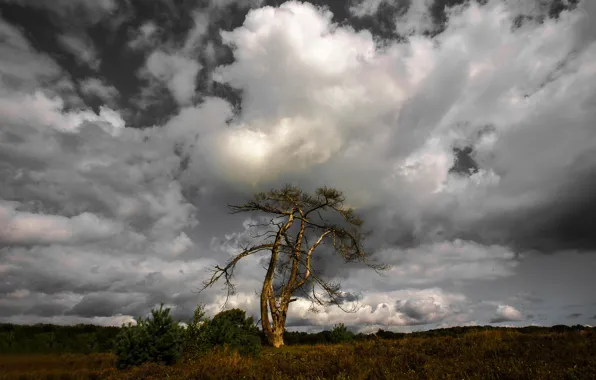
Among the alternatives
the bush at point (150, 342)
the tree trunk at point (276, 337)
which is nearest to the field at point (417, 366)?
the bush at point (150, 342)

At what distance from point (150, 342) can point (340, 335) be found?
15.3m

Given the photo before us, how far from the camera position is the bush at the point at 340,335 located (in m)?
22.3

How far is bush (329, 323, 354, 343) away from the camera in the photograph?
22.3 meters

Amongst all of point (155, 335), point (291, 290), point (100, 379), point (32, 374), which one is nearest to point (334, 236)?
point (291, 290)

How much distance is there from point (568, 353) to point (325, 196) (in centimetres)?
1499

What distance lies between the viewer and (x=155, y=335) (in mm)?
10344

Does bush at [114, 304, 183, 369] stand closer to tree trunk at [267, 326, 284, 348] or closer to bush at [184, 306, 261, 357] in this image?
bush at [184, 306, 261, 357]

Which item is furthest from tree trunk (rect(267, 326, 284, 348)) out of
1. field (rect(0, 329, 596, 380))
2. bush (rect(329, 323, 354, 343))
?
field (rect(0, 329, 596, 380))

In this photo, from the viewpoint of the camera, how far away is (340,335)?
22516mm

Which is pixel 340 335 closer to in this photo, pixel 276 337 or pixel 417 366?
pixel 276 337

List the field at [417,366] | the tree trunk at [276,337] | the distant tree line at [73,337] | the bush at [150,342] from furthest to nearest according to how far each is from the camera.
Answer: the tree trunk at [276,337] < the bush at [150,342] < the field at [417,366] < the distant tree line at [73,337]

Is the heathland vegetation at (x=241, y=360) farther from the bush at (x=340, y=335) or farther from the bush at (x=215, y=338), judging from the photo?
the bush at (x=340, y=335)

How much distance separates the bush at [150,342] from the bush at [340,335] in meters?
14.3

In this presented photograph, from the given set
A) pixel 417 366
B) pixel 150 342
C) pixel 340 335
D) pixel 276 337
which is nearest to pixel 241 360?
pixel 150 342
